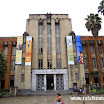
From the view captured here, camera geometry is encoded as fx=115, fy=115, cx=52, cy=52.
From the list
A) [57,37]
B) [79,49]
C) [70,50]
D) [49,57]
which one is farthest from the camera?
[57,37]

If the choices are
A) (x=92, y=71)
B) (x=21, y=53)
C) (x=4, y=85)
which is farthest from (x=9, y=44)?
(x=92, y=71)

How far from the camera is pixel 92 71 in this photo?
2977 cm

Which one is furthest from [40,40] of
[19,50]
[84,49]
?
[84,49]

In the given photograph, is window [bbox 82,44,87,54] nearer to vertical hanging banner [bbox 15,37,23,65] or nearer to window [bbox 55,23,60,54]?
window [bbox 55,23,60,54]

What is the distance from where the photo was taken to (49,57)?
1220 inches

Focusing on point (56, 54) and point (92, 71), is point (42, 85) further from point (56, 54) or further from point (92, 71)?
point (92, 71)

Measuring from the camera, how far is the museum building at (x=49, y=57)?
Answer: 1096 inches

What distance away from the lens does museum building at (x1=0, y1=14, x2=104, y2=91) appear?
27.8 metres

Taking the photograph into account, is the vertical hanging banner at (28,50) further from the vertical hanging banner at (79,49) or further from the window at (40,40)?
the vertical hanging banner at (79,49)

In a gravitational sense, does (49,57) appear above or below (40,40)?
below

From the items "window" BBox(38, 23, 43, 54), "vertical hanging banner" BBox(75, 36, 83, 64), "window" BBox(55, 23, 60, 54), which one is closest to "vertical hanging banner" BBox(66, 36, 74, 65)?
"vertical hanging banner" BBox(75, 36, 83, 64)

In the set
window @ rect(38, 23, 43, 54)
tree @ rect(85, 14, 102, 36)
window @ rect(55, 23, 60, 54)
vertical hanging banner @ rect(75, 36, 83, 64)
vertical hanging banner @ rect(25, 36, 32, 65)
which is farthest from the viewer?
window @ rect(55, 23, 60, 54)

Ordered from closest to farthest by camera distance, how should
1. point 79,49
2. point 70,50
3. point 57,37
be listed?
1. point 70,50
2. point 79,49
3. point 57,37

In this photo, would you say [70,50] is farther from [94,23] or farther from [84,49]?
[94,23]
